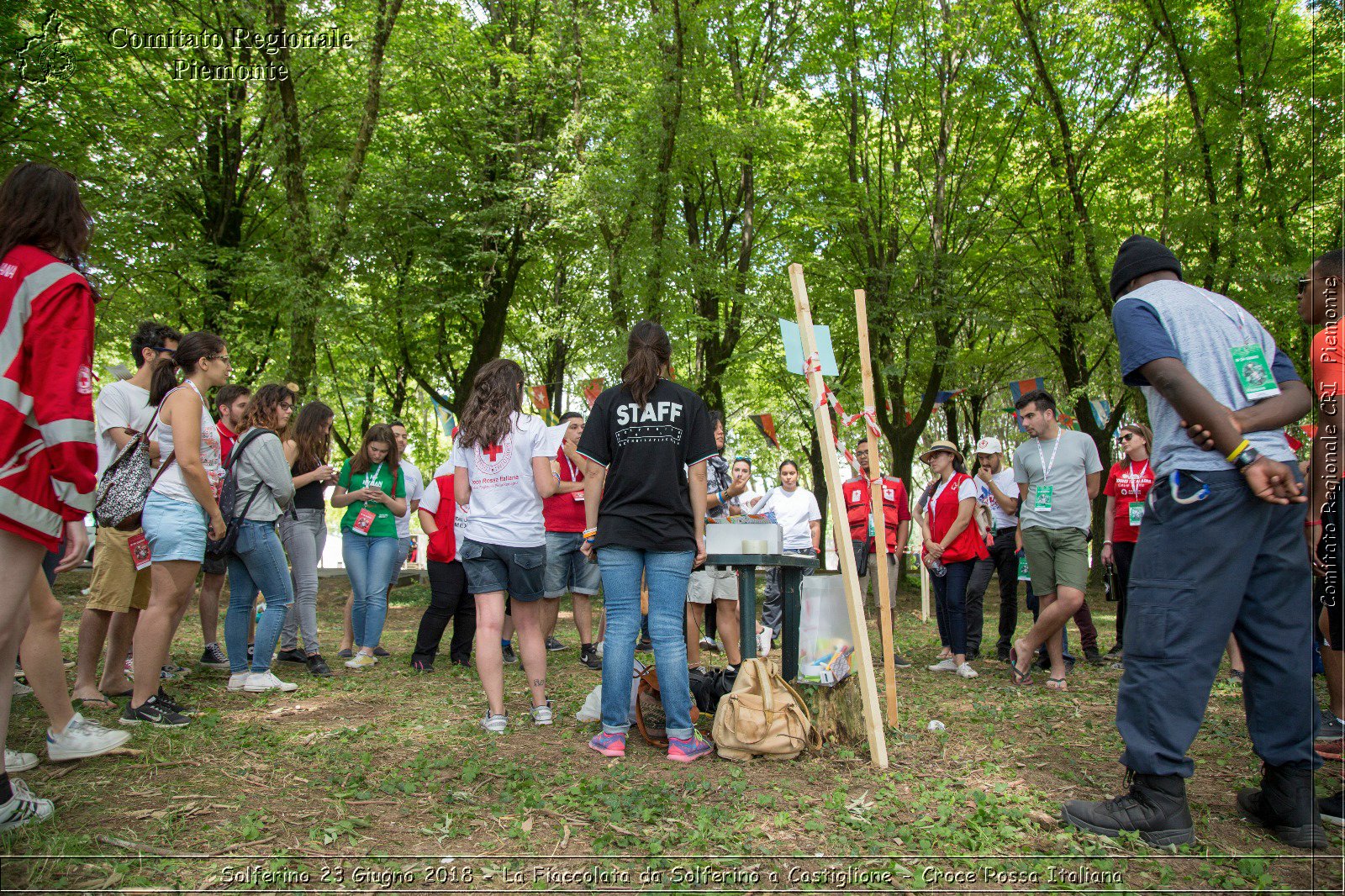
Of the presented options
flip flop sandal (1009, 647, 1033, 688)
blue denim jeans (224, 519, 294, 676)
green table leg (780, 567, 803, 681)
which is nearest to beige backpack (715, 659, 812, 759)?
green table leg (780, 567, 803, 681)

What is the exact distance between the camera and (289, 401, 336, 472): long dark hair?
6.39 meters

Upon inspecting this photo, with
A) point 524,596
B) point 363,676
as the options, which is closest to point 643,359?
point 524,596

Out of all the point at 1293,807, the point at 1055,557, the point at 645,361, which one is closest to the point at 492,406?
the point at 645,361

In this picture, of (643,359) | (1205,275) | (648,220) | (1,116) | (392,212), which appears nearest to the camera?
(643,359)

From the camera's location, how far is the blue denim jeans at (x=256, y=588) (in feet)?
17.1

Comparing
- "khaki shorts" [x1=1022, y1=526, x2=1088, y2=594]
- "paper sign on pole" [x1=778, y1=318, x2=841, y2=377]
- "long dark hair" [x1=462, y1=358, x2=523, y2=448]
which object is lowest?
"khaki shorts" [x1=1022, y1=526, x2=1088, y2=594]

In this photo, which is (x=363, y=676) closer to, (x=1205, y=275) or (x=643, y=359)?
(x=643, y=359)

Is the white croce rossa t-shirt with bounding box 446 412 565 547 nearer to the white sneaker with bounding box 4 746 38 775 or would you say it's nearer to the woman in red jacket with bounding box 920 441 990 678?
the white sneaker with bounding box 4 746 38 775

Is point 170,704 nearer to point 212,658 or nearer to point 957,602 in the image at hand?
point 212,658

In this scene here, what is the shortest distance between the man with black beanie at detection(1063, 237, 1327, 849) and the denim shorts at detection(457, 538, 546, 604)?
2.79m

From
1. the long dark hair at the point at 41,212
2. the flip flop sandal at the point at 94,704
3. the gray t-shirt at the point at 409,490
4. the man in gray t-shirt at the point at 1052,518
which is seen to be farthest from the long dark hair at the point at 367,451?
the man in gray t-shirt at the point at 1052,518

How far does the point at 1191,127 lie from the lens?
44.5 ft

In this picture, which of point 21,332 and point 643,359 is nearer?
point 21,332

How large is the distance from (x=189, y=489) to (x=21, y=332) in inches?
67.7
